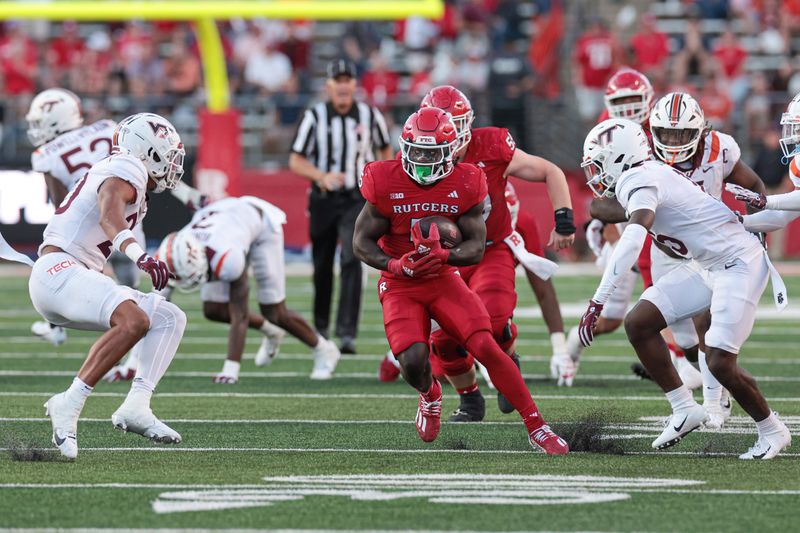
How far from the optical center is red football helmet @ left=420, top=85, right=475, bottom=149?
22.4 ft

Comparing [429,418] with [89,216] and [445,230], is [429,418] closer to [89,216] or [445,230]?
[445,230]

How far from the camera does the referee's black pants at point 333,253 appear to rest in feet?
Answer: 32.8

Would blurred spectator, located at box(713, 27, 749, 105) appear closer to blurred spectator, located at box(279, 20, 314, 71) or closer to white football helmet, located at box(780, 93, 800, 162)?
blurred spectator, located at box(279, 20, 314, 71)

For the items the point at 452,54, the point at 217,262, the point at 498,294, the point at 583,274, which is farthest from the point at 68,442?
the point at 452,54

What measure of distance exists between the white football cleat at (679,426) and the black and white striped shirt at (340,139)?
4612 millimetres

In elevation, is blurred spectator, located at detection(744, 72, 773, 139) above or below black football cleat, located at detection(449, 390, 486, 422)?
above

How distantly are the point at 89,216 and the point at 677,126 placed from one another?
8.15 ft

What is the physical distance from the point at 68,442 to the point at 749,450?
8.44 feet

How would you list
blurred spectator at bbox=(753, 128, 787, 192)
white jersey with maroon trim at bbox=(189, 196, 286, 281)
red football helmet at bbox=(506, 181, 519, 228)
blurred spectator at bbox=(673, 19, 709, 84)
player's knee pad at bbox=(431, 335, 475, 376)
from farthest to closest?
blurred spectator at bbox=(673, 19, 709, 84) → blurred spectator at bbox=(753, 128, 787, 192) → white jersey with maroon trim at bbox=(189, 196, 286, 281) → red football helmet at bbox=(506, 181, 519, 228) → player's knee pad at bbox=(431, 335, 475, 376)

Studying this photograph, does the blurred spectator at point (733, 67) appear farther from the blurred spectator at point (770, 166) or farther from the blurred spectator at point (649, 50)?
the blurred spectator at point (770, 166)

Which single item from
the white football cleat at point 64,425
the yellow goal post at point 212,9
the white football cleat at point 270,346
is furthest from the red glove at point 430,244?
the yellow goal post at point 212,9

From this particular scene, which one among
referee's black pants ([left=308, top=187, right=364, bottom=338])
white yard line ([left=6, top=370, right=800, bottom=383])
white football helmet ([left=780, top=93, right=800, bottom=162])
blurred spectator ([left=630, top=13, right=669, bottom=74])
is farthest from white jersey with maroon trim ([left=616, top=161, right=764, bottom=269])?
blurred spectator ([left=630, top=13, right=669, bottom=74])

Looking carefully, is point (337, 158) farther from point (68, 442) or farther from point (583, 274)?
point (583, 274)

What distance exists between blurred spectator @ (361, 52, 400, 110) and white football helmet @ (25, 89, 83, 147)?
900 cm
